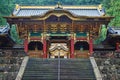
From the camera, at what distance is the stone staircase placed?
20972mm

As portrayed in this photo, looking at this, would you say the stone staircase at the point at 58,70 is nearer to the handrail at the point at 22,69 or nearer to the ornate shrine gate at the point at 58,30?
the handrail at the point at 22,69

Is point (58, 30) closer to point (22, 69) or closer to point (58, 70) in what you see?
point (58, 70)

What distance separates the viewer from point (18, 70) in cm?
2277

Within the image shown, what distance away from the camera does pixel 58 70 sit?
21859 millimetres

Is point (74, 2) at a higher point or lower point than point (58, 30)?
lower

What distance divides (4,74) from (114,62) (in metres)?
7.65

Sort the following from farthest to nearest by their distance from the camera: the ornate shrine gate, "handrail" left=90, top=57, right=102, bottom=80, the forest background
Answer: the forest background → the ornate shrine gate → "handrail" left=90, top=57, right=102, bottom=80

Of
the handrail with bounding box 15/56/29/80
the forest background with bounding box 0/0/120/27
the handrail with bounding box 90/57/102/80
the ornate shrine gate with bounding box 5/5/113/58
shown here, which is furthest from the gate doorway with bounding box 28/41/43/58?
the forest background with bounding box 0/0/120/27

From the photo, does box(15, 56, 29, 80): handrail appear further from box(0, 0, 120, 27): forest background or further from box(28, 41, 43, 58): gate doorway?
box(0, 0, 120, 27): forest background

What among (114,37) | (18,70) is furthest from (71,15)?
(18,70)

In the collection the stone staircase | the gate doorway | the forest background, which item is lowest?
the forest background

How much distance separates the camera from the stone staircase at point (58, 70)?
21.0 m

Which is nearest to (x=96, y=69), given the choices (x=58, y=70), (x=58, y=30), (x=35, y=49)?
(x=58, y=70)

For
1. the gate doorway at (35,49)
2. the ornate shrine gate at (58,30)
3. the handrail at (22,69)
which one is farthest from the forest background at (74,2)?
the handrail at (22,69)
